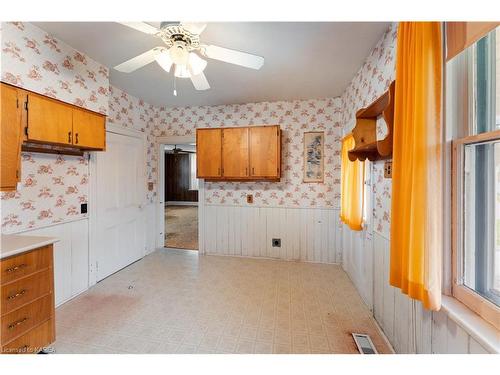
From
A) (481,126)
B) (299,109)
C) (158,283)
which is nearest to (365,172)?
(481,126)

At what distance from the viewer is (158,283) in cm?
278

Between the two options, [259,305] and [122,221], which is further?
[122,221]

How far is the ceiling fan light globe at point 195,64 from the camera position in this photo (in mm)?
1550

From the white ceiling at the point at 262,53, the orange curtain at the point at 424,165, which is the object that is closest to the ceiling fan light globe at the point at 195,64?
the white ceiling at the point at 262,53

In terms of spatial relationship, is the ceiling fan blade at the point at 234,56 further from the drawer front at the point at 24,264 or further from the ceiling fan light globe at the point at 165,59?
the drawer front at the point at 24,264

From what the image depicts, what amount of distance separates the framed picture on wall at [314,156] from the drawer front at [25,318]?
3.19 m

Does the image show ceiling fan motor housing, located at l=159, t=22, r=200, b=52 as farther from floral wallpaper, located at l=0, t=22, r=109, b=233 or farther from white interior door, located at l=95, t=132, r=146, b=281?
white interior door, located at l=95, t=132, r=146, b=281

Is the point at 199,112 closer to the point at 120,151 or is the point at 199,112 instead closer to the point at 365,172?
the point at 120,151

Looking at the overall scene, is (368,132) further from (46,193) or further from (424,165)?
(46,193)

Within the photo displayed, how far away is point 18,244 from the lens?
151cm

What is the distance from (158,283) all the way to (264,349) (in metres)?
1.64

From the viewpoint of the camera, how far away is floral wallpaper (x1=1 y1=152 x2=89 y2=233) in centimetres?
191

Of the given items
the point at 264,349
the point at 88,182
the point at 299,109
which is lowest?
the point at 264,349

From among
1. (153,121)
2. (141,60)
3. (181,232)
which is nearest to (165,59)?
(141,60)
